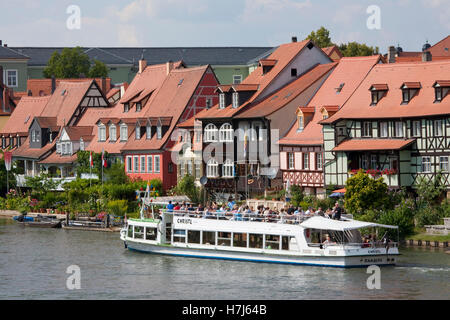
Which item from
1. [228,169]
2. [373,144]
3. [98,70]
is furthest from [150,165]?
[98,70]

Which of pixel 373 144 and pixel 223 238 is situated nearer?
pixel 223 238

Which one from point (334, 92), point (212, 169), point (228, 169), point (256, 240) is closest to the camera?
point (256, 240)

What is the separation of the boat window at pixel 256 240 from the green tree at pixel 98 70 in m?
90.8

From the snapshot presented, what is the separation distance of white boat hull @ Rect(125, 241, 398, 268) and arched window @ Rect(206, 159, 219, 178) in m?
22.3

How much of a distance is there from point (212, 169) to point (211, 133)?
2.99 meters

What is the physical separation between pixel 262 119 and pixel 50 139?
35908mm

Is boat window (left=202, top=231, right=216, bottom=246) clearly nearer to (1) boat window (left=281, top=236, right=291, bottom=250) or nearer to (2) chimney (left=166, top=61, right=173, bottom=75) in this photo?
(1) boat window (left=281, top=236, right=291, bottom=250)

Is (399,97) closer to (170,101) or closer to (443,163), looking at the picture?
(443,163)

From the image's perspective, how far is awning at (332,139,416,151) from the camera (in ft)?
248

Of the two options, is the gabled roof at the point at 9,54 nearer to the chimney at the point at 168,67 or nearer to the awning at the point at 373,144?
the chimney at the point at 168,67

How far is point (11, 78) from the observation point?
516ft

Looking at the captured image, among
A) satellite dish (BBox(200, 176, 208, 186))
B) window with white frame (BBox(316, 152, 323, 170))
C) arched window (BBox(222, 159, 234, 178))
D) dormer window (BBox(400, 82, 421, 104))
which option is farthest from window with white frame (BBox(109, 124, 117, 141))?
dormer window (BBox(400, 82, 421, 104))

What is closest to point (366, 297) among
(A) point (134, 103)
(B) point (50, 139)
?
(A) point (134, 103)
